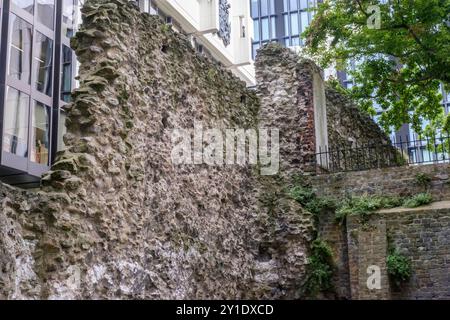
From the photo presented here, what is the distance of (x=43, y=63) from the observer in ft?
73.6

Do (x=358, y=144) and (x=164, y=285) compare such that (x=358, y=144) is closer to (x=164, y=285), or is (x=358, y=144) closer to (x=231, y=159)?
(x=231, y=159)

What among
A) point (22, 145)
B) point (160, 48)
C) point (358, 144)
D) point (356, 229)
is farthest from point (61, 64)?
point (356, 229)

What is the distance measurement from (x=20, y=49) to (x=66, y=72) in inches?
95.6

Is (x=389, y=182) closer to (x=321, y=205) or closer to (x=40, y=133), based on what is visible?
(x=321, y=205)

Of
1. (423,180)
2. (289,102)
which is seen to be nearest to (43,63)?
(289,102)

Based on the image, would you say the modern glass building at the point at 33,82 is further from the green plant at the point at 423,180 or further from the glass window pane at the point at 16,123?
the green plant at the point at 423,180

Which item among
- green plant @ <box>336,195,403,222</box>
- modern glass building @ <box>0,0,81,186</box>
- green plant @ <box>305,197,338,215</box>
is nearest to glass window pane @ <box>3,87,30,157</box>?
modern glass building @ <box>0,0,81,186</box>

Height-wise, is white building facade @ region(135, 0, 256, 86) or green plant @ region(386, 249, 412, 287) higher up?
white building facade @ region(135, 0, 256, 86)

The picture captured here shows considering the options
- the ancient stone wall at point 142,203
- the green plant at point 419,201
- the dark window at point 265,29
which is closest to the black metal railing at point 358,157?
the green plant at point 419,201

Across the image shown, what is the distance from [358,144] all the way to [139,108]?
10899 mm

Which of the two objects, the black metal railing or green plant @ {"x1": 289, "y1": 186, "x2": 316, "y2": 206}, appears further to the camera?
the black metal railing

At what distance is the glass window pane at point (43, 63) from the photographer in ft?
72.3

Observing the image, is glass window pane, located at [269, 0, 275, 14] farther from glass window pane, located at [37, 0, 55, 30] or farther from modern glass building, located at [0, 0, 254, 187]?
glass window pane, located at [37, 0, 55, 30]

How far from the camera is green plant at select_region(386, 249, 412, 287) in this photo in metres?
12.9
